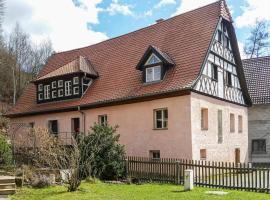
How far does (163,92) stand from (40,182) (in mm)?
8319

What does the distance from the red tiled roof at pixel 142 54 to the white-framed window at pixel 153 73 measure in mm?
502

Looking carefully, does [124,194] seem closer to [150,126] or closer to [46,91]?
[150,126]

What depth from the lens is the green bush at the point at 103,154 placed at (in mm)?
18438

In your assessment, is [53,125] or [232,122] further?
[53,125]

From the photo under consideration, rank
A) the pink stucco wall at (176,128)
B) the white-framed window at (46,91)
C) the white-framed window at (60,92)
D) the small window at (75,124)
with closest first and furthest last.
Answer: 1. the pink stucco wall at (176,128)
2. the small window at (75,124)
3. the white-framed window at (60,92)
4. the white-framed window at (46,91)

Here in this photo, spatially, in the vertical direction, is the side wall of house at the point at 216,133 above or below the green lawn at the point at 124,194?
above

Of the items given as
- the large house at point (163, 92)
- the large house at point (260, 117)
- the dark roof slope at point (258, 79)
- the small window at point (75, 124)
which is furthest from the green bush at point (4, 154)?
the dark roof slope at point (258, 79)

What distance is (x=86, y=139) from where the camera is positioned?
18859mm

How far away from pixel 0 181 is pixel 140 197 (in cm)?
537

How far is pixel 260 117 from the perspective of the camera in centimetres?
3083

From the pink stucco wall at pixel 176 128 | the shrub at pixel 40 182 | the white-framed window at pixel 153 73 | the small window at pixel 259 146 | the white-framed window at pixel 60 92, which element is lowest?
the shrub at pixel 40 182

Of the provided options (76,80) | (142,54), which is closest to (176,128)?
(142,54)

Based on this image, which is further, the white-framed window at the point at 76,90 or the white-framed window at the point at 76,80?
the white-framed window at the point at 76,80

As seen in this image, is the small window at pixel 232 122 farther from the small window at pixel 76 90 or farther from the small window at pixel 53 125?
the small window at pixel 53 125
